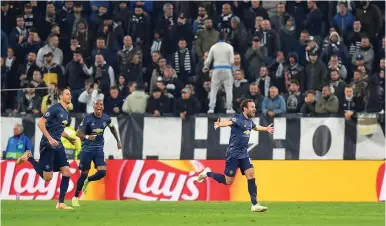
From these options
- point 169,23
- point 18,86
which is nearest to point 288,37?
point 169,23

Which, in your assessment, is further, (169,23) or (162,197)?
(169,23)

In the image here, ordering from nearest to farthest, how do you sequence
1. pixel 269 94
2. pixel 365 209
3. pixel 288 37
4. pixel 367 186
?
pixel 365 209, pixel 367 186, pixel 269 94, pixel 288 37

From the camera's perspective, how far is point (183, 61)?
3189 cm

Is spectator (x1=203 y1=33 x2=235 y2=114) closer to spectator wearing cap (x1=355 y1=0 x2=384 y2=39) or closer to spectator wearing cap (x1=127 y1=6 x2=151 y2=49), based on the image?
spectator wearing cap (x1=127 y1=6 x2=151 y2=49)

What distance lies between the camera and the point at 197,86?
31141 mm

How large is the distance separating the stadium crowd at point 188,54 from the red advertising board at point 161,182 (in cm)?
150

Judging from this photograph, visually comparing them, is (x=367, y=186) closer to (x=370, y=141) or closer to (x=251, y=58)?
(x=370, y=141)

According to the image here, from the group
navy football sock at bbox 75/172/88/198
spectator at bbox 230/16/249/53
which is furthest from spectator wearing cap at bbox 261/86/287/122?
navy football sock at bbox 75/172/88/198

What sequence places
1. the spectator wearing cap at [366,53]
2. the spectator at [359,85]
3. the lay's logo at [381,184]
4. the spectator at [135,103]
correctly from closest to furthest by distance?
the lay's logo at [381,184]
the spectator at [359,85]
the spectator at [135,103]
the spectator wearing cap at [366,53]

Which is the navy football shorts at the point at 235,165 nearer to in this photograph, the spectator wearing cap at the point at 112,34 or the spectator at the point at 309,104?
the spectator at the point at 309,104

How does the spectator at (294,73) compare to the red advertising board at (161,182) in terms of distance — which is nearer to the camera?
the red advertising board at (161,182)

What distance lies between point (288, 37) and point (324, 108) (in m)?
3.69

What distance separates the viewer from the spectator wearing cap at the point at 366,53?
3106 cm

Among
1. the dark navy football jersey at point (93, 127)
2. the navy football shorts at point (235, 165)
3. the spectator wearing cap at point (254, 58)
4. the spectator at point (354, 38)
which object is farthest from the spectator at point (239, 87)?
the navy football shorts at point (235, 165)
